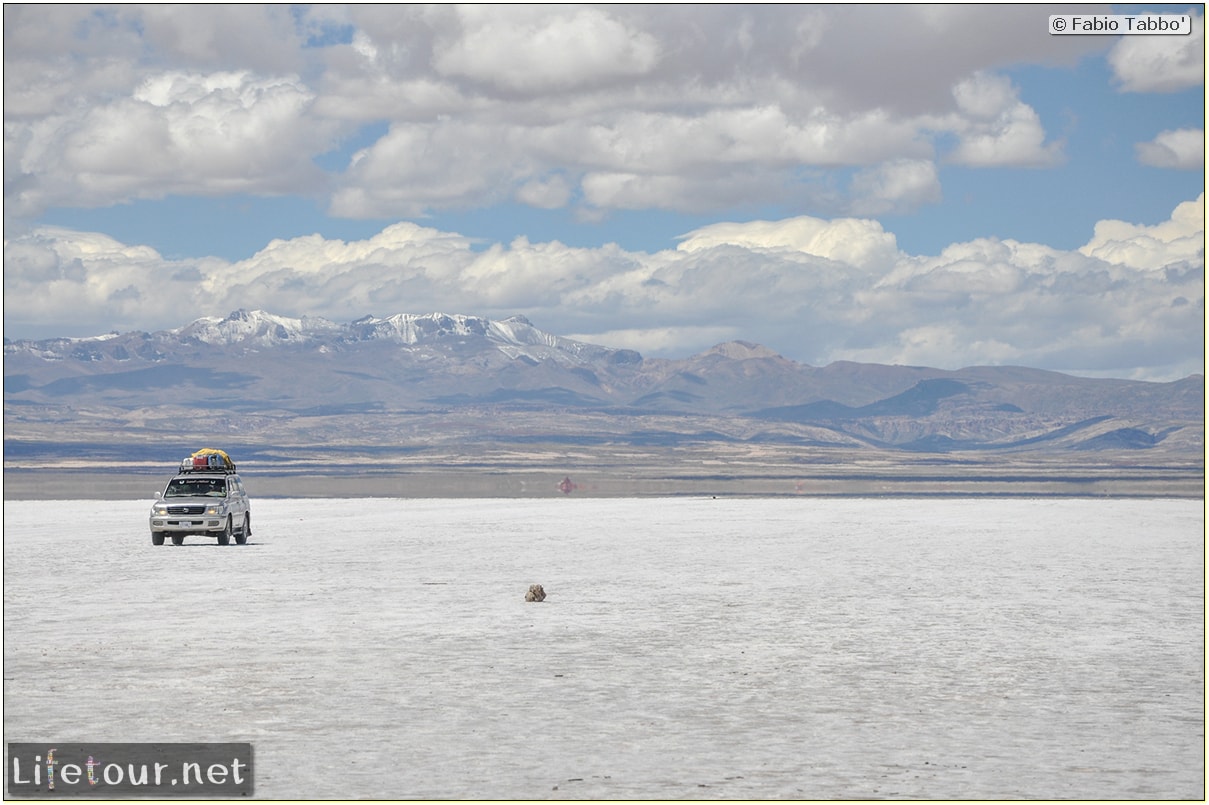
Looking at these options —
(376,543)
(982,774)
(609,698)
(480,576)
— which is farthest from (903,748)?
(376,543)

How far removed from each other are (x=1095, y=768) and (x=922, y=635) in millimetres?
10066

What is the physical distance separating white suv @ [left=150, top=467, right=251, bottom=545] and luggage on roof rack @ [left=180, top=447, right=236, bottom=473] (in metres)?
0.92

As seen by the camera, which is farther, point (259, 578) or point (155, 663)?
point (259, 578)

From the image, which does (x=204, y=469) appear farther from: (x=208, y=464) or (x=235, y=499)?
(x=235, y=499)

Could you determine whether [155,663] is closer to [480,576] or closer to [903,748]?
[903,748]

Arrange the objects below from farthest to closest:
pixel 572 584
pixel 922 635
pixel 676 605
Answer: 1. pixel 572 584
2. pixel 676 605
3. pixel 922 635

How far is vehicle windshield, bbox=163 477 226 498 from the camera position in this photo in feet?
154

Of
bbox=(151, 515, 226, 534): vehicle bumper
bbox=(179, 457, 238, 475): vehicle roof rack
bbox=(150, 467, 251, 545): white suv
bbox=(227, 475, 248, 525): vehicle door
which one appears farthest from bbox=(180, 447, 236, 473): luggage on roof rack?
bbox=(151, 515, 226, 534): vehicle bumper

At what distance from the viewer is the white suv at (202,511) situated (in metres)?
45.5

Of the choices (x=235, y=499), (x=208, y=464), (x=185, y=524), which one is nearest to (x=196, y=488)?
(x=235, y=499)

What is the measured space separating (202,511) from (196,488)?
2.72 metres

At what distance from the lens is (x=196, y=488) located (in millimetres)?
48125

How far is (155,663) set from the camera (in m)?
21.2

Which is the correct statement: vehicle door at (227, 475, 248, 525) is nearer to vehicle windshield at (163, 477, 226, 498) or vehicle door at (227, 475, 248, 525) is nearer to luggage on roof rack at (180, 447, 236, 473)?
vehicle windshield at (163, 477, 226, 498)
